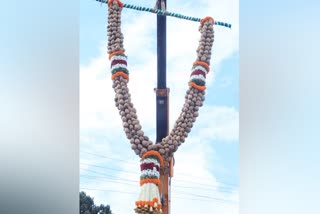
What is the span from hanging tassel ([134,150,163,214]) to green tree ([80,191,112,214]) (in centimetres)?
14

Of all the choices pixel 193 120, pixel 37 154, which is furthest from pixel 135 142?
pixel 37 154

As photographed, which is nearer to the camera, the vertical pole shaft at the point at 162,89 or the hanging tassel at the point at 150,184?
the hanging tassel at the point at 150,184

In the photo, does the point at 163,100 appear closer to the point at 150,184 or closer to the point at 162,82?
the point at 162,82

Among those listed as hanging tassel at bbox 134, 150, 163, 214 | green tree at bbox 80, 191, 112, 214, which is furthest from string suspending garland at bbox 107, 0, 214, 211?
green tree at bbox 80, 191, 112, 214

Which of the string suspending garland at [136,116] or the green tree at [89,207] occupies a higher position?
the string suspending garland at [136,116]

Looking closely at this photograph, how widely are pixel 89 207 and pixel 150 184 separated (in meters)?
0.23

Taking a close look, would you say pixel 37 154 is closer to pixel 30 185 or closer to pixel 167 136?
pixel 30 185

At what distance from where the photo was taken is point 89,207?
1.40 m

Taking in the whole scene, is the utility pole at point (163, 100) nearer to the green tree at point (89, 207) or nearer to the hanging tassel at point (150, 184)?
the hanging tassel at point (150, 184)

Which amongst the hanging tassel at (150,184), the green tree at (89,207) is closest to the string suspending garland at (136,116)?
the hanging tassel at (150,184)

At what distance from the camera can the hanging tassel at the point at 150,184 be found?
1275 mm

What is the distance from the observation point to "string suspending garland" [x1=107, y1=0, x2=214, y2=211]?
130 centimetres

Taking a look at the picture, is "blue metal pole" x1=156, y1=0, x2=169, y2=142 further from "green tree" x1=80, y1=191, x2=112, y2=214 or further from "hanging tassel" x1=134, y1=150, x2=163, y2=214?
"green tree" x1=80, y1=191, x2=112, y2=214

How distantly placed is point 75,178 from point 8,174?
0.62 feet
